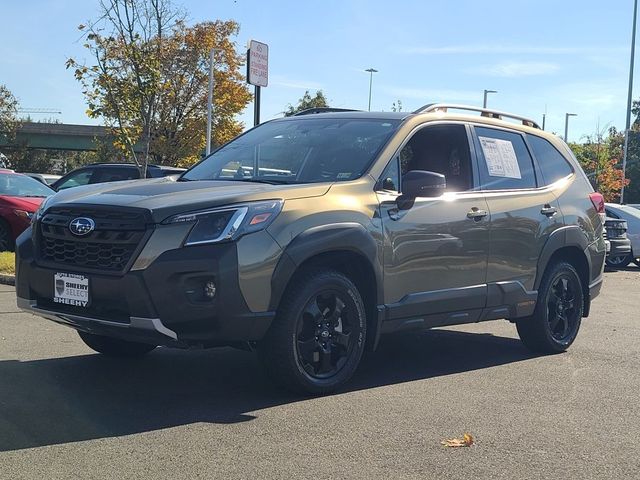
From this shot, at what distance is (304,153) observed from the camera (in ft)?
18.7

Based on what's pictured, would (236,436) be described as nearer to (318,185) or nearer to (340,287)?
(340,287)

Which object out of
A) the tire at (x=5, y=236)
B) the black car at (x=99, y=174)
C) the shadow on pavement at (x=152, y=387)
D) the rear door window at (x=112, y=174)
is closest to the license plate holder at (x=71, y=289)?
the shadow on pavement at (x=152, y=387)

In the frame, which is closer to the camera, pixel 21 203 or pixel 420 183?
pixel 420 183

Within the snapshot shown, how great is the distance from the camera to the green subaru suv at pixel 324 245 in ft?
14.6

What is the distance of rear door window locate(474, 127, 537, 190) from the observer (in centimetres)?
636

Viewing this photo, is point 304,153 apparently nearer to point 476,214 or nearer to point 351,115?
point 351,115

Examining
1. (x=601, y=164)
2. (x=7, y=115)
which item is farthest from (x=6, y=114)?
(x=601, y=164)

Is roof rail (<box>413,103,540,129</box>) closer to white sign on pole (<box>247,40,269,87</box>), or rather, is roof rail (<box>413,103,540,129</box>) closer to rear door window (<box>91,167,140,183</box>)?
white sign on pole (<box>247,40,269,87</box>)

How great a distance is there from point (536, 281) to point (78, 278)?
3.84 metres

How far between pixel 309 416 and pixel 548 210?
10.4 ft

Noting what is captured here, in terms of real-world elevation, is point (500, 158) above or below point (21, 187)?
above

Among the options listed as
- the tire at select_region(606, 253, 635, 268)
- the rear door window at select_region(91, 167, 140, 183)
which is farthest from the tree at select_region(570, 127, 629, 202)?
the rear door window at select_region(91, 167, 140, 183)

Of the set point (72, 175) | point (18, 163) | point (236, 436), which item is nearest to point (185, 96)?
point (72, 175)

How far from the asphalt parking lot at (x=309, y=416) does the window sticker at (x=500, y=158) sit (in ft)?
5.27
